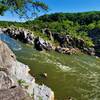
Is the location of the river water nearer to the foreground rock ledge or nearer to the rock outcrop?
the foreground rock ledge

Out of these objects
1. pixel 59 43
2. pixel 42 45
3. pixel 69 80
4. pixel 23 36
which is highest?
pixel 23 36

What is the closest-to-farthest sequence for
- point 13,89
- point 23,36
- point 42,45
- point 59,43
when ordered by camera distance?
point 13,89 < point 42,45 < point 59,43 < point 23,36

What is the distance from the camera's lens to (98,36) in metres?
132

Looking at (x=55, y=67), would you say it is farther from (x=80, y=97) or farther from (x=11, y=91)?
Answer: (x=11, y=91)

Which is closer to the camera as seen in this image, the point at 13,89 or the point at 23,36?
the point at 13,89

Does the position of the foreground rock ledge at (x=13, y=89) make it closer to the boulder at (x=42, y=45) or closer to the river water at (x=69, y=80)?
the river water at (x=69, y=80)

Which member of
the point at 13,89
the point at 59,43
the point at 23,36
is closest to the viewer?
the point at 13,89

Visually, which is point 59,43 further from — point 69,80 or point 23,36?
point 69,80

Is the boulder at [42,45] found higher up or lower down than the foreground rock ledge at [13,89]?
lower down

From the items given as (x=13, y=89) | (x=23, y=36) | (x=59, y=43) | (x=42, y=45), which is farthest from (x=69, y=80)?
(x=23, y=36)

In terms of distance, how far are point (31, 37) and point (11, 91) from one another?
3488 inches

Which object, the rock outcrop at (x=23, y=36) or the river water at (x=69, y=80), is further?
the rock outcrop at (x=23, y=36)

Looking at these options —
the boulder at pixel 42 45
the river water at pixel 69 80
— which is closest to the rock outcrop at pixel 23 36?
the boulder at pixel 42 45

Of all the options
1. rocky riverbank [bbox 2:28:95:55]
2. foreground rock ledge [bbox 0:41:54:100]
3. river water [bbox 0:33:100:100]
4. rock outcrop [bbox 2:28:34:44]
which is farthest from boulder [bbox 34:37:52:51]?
foreground rock ledge [bbox 0:41:54:100]
